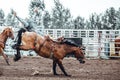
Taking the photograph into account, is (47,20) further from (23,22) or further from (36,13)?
(23,22)

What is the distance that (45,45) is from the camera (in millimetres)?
12180

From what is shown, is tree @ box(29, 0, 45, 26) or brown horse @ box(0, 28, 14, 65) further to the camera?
brown horse @ box(0, 28, 14, 65)

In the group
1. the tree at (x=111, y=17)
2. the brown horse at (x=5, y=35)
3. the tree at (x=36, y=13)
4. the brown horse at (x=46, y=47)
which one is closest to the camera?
the brown horse at (x=46, y=47)

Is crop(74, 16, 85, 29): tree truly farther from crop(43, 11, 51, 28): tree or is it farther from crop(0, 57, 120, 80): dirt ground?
crop(0, 57, 120, 80): dirt ground

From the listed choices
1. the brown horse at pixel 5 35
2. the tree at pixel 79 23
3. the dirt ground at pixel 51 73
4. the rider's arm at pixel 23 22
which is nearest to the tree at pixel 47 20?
the tree at pixel 79 23

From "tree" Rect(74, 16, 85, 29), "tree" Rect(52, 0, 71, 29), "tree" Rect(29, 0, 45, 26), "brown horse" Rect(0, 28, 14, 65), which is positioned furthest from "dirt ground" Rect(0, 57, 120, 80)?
"tree" Rect(74, 16, 85, 29)

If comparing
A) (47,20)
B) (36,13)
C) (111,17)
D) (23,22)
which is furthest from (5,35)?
(111,17)

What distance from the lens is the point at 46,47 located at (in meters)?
12.2

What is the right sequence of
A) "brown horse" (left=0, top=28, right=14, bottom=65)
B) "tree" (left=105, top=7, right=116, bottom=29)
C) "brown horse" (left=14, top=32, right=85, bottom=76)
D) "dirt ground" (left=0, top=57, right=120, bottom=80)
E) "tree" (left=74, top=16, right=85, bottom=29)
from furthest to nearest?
"tree" (left=74, top=16, right=85, bottom=29)
"tree" (left=105, top=7, right=116, bottom=29)
"brown horse" (left=0, top=28, right=14, bottom=65)
"brown horse" (left=14, top=32, right=85, bottom=76)
"dirt ground" (left=0, top=57, right=120, bottom=80)

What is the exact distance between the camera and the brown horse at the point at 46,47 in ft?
39.3

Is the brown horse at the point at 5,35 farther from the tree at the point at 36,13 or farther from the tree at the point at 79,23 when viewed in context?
the tree at the point at 79,23

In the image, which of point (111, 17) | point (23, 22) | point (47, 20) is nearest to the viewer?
point (23, 22)

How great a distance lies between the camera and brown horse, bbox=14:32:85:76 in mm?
11992

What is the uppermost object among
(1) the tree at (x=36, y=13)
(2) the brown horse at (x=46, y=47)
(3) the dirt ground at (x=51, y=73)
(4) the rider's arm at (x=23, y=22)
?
(1) the tree at (x=36, y=13)
